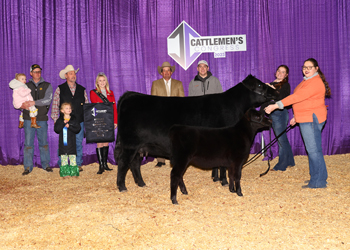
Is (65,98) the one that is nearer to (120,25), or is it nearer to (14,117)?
(14,117)

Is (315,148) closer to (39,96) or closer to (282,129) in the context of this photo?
(282,129)

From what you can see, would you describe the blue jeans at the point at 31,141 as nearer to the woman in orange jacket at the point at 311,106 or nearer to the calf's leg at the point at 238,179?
→ the calf's leg at the point at 238,179

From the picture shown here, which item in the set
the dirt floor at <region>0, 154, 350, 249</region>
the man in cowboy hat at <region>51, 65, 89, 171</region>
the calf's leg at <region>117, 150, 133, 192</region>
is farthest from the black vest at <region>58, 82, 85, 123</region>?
the calf's leg at <region>117, 150, 133, 192</region>

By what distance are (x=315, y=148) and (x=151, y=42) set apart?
4.37 metres

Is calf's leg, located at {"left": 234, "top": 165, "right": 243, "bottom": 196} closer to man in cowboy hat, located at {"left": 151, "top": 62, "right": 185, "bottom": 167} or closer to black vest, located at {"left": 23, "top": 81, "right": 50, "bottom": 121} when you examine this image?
man in cowboy hat, located at {"left": 151, "top": 62, "right": 185, "bottom": 167}

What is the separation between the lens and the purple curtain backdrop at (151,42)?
256 inches

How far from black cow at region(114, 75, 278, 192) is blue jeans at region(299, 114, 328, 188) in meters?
0.77

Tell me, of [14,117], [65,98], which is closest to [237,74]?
[65,98]

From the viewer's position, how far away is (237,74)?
680 cm

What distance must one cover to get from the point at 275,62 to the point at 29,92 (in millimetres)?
5537

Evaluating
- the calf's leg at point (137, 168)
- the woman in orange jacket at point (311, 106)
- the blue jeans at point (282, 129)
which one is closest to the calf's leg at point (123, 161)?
the calf's leg at point (137, 168)

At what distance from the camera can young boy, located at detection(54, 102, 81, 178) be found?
17.5ft

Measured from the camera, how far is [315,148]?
4.02 metres

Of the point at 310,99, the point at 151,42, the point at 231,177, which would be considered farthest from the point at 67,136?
the point at 310,99
